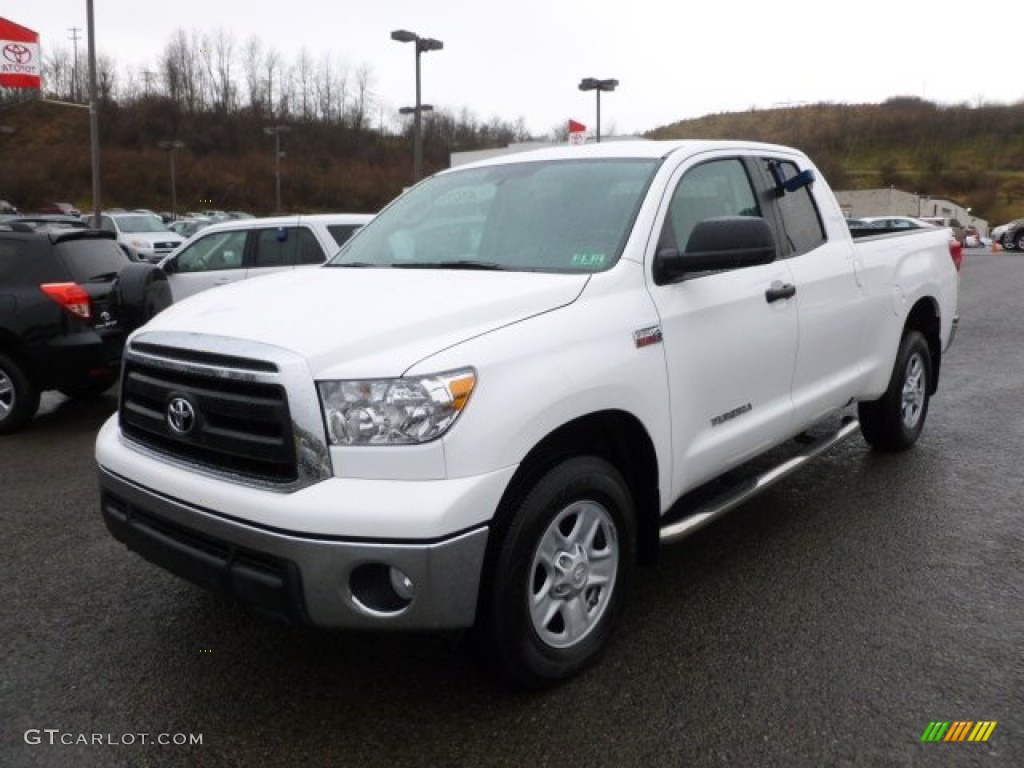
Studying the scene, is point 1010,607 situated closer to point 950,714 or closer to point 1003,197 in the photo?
point 950,714

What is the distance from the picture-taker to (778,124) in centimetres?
14825

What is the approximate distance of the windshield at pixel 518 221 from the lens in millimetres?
3402

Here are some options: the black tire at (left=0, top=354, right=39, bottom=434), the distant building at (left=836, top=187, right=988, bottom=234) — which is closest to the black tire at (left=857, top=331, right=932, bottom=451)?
the black tire at (left=0, top=354, right=39, bottom=434)

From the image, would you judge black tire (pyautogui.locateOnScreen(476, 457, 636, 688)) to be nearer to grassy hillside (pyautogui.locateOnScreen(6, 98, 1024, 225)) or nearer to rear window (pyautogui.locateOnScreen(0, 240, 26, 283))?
rear window (pyautogui.locateOnScreen(0, 240, 26, 283))

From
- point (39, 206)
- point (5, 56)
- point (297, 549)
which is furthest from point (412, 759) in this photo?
point (39, 206)

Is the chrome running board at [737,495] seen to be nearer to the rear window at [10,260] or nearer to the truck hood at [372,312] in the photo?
the truck hood at [372,312]

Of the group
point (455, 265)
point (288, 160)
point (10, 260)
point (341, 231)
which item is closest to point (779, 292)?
point (455, 265)

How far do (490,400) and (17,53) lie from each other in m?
23.2

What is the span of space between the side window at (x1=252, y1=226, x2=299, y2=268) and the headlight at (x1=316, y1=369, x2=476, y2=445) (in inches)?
289

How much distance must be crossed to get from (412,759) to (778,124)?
523ft

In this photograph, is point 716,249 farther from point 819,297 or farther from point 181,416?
point 181,416

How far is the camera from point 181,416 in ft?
9.29

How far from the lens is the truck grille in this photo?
2598mm

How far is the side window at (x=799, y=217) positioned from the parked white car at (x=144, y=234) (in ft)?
68.9
